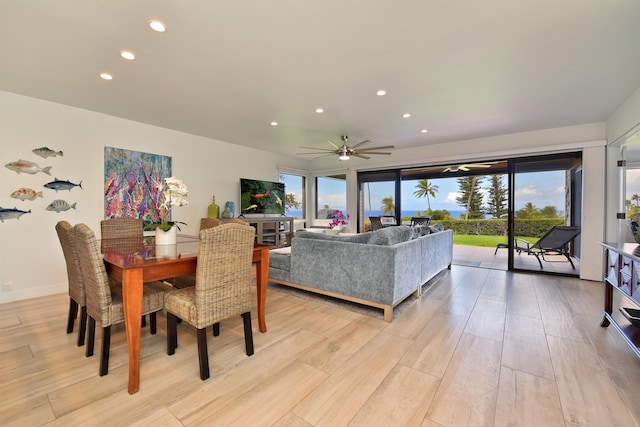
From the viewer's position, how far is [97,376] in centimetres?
184

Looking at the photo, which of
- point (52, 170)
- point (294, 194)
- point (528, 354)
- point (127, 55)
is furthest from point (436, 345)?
point (294, 194)

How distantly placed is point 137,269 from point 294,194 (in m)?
5.84

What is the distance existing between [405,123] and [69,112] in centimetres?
482

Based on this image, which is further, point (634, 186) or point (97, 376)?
point (634, 186)

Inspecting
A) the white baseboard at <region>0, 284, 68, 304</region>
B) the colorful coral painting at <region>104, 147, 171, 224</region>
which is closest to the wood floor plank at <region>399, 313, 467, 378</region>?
the colorful coral painting at <region>104, 147, 171, 224</region>

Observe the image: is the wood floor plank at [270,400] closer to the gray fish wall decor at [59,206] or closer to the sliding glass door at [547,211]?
the gray fish wall decor at [59,206]

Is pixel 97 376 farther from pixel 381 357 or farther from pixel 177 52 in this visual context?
pixel 177 52

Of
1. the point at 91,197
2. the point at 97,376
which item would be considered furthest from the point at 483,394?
the point at 91,197

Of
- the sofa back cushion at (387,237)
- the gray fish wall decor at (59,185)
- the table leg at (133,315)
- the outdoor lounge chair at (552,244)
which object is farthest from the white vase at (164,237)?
the outdoor lounge chair at (552,244)

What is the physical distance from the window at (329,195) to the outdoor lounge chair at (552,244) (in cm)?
389

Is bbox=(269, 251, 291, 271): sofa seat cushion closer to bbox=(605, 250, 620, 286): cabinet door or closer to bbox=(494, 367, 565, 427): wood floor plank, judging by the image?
bbox=(494, 367, 565, 427): wood floor plank

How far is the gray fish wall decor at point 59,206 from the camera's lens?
3576 millimetres

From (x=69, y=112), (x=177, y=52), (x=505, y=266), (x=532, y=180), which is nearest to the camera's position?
(x=177, y=52)

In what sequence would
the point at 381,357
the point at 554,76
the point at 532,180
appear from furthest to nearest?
the point at 532,180, the point at 554,76, the point at 381,357
